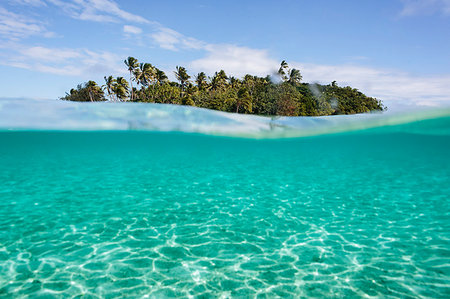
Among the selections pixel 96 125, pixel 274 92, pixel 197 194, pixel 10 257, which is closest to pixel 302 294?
pixel 10 257

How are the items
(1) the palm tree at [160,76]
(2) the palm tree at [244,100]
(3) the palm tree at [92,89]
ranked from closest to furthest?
(2) the palm tree at [244,100], (3) the palm tree at [92,89], (1) the palm tree at [160,76]

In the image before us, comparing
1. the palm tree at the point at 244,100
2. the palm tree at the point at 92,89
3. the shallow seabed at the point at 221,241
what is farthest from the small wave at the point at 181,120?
the palm tree at the point at 92,89

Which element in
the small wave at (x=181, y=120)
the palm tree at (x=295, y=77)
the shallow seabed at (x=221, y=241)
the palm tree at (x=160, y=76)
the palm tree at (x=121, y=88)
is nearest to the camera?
the shallow seabed at (x=221, y=241)

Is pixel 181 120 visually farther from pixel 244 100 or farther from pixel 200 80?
pixel 200 80

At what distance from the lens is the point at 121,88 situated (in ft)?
169

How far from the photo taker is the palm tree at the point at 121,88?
51781 millimetres

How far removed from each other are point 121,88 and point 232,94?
65.9ft

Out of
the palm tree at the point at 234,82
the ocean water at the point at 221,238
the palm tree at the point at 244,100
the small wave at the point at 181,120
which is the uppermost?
the palm tree at the point at 234,82

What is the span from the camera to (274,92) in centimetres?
4844

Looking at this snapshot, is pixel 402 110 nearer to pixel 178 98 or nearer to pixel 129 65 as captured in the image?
pixel 178 98

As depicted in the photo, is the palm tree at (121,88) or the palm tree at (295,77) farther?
the palm tree at (295,77)

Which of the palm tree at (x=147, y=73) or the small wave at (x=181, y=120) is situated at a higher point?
the palm tree at (x=147, y=73)

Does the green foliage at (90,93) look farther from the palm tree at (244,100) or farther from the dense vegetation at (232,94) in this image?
the palm tree at (244,100)

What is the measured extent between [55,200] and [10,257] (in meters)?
4.01
